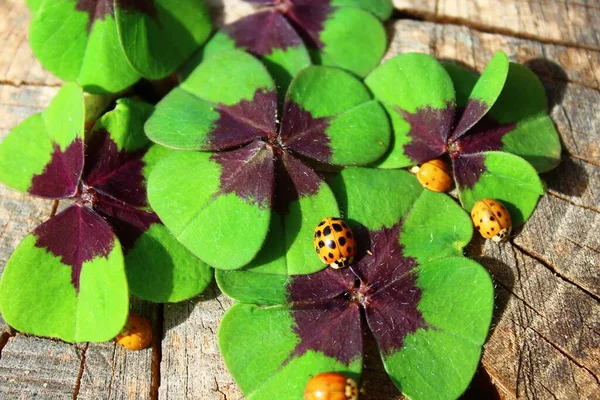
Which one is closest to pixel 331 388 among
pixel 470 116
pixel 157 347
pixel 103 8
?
pixel 157 347

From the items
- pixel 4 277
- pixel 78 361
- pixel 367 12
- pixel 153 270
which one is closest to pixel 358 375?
pixel 153 270

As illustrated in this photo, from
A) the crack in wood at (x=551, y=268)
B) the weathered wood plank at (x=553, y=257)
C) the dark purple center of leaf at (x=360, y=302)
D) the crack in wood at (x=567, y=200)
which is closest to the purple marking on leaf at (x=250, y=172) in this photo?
the dark purple center of leaf at (x=360, y=302)

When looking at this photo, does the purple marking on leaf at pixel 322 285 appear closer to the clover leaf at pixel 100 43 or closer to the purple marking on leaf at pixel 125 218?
the purple marking on leaf at pixel 125 218

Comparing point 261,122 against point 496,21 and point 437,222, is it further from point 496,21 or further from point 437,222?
point 496,21


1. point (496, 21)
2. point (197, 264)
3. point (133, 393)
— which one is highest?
point (496, 21)

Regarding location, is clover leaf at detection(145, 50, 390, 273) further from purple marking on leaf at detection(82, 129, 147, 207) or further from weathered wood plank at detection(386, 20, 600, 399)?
weathered wood plank at detection(386, 20, 600, 399)

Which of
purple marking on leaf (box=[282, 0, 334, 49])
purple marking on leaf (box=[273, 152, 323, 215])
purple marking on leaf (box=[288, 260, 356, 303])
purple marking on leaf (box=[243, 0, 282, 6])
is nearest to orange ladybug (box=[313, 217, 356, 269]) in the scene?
purple marking on leaf (box=[288, 260, 356, 303])

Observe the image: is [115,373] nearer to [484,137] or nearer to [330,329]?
[330,329]
